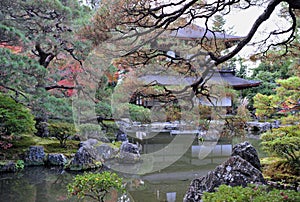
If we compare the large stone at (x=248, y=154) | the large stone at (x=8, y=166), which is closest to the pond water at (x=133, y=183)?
the large stone at (x=8, y=166)

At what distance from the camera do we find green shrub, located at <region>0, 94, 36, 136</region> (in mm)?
6238

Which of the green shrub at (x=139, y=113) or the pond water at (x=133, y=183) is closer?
the pond water at (x=133, y=183)

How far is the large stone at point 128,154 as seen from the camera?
6895mm

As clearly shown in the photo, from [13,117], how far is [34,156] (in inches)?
47.6

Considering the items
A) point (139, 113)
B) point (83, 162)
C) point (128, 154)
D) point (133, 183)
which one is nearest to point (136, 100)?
point (139, 113)

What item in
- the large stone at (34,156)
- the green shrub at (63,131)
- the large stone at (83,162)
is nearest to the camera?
the large stone at (83,162)

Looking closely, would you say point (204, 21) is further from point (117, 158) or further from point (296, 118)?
point (117, 158)

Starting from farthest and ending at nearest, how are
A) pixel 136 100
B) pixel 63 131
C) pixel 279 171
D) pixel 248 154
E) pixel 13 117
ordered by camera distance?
1. pixel 63 131
2. pixel 136 100
3. pixel 13 117
4. pixel 279 171
5. pixel 248 154

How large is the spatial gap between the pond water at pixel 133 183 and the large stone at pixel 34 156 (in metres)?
0.30

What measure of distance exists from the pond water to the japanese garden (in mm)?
20

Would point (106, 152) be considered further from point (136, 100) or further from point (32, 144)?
point (32, 144)

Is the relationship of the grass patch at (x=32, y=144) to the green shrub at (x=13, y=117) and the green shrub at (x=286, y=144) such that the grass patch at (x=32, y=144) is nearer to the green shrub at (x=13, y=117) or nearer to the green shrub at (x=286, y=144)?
the green shrub at (x=13, y=117)

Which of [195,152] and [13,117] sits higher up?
[13,117]

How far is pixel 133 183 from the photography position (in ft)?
16.5
